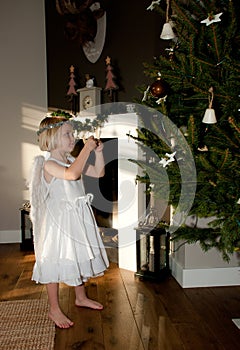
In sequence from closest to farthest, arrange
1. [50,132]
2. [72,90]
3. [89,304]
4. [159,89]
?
[159,89] < [50,132] < [89,304] < [72,90]

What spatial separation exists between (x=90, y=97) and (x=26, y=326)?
83.4 inches

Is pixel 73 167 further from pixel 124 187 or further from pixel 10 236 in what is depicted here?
pixel 10 236

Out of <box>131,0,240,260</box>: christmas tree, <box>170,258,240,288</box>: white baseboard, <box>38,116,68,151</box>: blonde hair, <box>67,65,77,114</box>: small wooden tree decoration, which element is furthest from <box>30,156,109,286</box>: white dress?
<box>67,65,77,114</box>: small wooden tree decoration

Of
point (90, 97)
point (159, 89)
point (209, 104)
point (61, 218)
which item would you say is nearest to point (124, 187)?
point (90, 97)

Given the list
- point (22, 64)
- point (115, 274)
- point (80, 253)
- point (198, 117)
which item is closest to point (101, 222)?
point (115, 274)

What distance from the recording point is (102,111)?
3.29 m

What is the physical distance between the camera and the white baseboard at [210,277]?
2580 mm

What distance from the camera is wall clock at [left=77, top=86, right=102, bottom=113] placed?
333 cm

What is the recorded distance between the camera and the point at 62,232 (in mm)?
2020

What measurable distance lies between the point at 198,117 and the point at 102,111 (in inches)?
73.7

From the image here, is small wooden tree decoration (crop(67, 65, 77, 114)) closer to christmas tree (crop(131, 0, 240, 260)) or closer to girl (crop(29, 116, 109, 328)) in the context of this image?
girl (crop(29, 116, 109, 328))

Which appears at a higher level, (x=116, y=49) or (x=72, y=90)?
(x=116, y=49)

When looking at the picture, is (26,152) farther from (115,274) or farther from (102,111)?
(115,274)

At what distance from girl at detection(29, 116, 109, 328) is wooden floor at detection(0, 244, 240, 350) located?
0.62 ft
